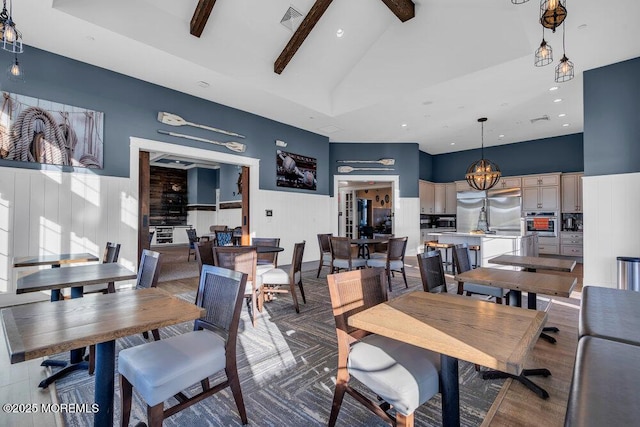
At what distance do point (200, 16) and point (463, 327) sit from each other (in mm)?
4500

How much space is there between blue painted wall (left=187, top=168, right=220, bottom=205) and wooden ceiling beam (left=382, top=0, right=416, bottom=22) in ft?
28.4

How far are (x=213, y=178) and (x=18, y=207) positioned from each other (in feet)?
25.8

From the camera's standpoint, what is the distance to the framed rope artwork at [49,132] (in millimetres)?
3494

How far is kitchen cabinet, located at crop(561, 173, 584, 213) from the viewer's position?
24.4 ft

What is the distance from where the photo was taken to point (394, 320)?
1.33 m

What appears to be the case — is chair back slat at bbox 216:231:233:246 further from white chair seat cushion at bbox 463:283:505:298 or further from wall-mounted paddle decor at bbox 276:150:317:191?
white chair seat cushion at bbox 463:283:505:298

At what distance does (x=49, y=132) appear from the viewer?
3.73m

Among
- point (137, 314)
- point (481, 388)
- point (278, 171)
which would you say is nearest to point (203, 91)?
point (278, 171)

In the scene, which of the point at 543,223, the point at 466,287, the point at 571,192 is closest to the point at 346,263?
the point at 466,287

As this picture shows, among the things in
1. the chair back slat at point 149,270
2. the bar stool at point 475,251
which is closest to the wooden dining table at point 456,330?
the chair back slat at point 149,270

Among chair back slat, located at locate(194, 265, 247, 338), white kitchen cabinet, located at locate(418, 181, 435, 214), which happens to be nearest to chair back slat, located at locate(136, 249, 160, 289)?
chair back slat, located at locate(194, 265, 247, 338)

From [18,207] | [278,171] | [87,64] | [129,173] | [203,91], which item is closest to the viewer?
[18,207]

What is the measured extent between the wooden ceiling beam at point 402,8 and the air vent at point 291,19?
4.10 feet

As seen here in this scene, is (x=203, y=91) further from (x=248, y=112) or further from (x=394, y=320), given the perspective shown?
(x=394, y=320)
